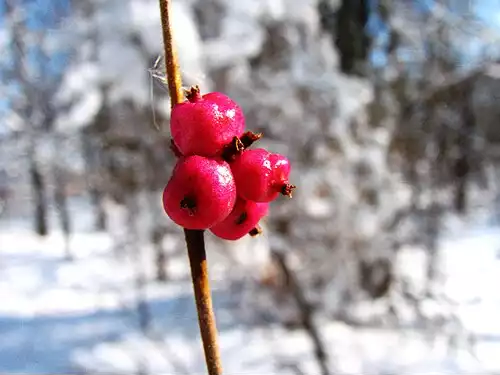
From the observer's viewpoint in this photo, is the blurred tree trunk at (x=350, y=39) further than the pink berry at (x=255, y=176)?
Yes

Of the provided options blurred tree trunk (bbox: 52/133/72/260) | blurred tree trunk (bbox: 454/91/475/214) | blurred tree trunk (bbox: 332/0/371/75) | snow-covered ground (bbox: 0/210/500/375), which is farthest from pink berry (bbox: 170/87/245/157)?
blurred tree trunk (bbox: 52/133/72/260)

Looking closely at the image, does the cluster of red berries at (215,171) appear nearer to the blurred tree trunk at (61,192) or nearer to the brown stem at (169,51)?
the brown stem at (169,51)

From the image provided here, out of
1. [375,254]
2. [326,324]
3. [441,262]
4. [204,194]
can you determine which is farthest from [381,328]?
[204,194]

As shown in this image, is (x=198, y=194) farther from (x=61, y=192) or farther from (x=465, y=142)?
(x=61, y=192)

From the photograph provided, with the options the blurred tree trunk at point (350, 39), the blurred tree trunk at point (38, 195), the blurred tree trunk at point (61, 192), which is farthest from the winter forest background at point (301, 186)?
the blurred tree trunk at point (38, 195)

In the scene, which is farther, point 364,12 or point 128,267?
point 128,267

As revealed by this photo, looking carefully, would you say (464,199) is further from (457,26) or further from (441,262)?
(457,26)
